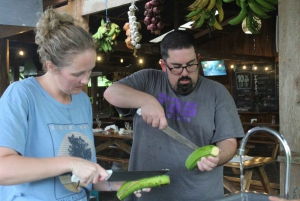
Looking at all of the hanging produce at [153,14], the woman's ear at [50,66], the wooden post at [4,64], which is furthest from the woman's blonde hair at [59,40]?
the wooden post at [4,64]

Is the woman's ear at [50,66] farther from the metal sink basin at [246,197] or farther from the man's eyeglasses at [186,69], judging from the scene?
the metal sink basin at [246,197]

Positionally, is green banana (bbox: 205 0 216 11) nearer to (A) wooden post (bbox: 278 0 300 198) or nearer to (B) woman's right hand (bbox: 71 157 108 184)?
(A) wooden post (bbox: 278 0 300 198)

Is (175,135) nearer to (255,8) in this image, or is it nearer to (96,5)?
(255,8)

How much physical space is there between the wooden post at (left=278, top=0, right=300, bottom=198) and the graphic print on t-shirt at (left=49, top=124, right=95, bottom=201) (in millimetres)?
1678

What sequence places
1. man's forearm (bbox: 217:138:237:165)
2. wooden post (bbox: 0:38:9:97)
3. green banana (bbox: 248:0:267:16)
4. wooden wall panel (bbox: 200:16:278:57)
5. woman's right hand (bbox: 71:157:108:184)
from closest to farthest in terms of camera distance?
1. woman's right hand (bbox: 71:157:108:184)
2. man's forearm (bbox: 217:138:237:165)
3. green banana (bbox: 248:0:267:16)
4. wooden post (bbox: 0:38:9:97)
5. wooden wall panel (bbox: 200:16:278:57)

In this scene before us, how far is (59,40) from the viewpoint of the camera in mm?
1829

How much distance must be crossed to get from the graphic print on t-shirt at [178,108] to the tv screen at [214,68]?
12281 millimetres

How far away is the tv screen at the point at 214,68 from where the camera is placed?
47.7 ft

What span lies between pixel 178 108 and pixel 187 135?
Result: 20 cm

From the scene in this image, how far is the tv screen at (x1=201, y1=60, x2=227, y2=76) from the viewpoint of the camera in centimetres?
1453

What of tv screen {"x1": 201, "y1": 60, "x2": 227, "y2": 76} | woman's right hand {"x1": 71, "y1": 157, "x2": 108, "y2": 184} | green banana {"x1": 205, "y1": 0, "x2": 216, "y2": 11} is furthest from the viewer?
tv screen {"x1": 201, "y1": 60, "x2": 227, "y2": 76}

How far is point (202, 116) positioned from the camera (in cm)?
248

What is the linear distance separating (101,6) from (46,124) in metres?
3.78

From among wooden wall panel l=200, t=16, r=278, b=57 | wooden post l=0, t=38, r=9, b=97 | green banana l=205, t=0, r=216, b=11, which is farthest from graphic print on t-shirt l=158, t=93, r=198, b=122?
wooden wall panel l=200, t=16, r=278, b=57
